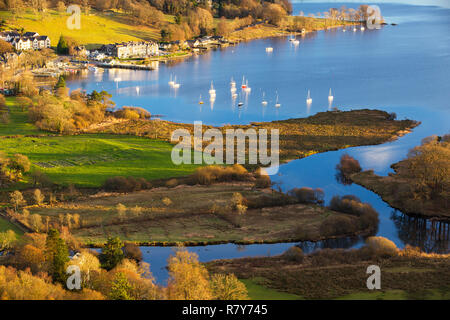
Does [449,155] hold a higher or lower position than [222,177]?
higher

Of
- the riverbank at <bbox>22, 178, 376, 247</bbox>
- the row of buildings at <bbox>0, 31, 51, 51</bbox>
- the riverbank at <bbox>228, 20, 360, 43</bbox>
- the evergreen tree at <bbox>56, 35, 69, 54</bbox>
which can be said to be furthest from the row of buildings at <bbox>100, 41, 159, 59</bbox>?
the riverbank at <bbox>22, 178, 376, 247</bbox>

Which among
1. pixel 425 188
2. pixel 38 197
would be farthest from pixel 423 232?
pixel 38 197

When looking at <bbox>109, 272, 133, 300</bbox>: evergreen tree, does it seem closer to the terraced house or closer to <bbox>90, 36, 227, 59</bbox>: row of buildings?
<bbox>90, 36, 227, 59</bbox>: row of buildings

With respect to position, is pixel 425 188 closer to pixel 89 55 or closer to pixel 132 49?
pixel 89 55

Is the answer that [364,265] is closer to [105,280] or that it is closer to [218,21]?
[105,280]

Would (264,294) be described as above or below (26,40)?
below
